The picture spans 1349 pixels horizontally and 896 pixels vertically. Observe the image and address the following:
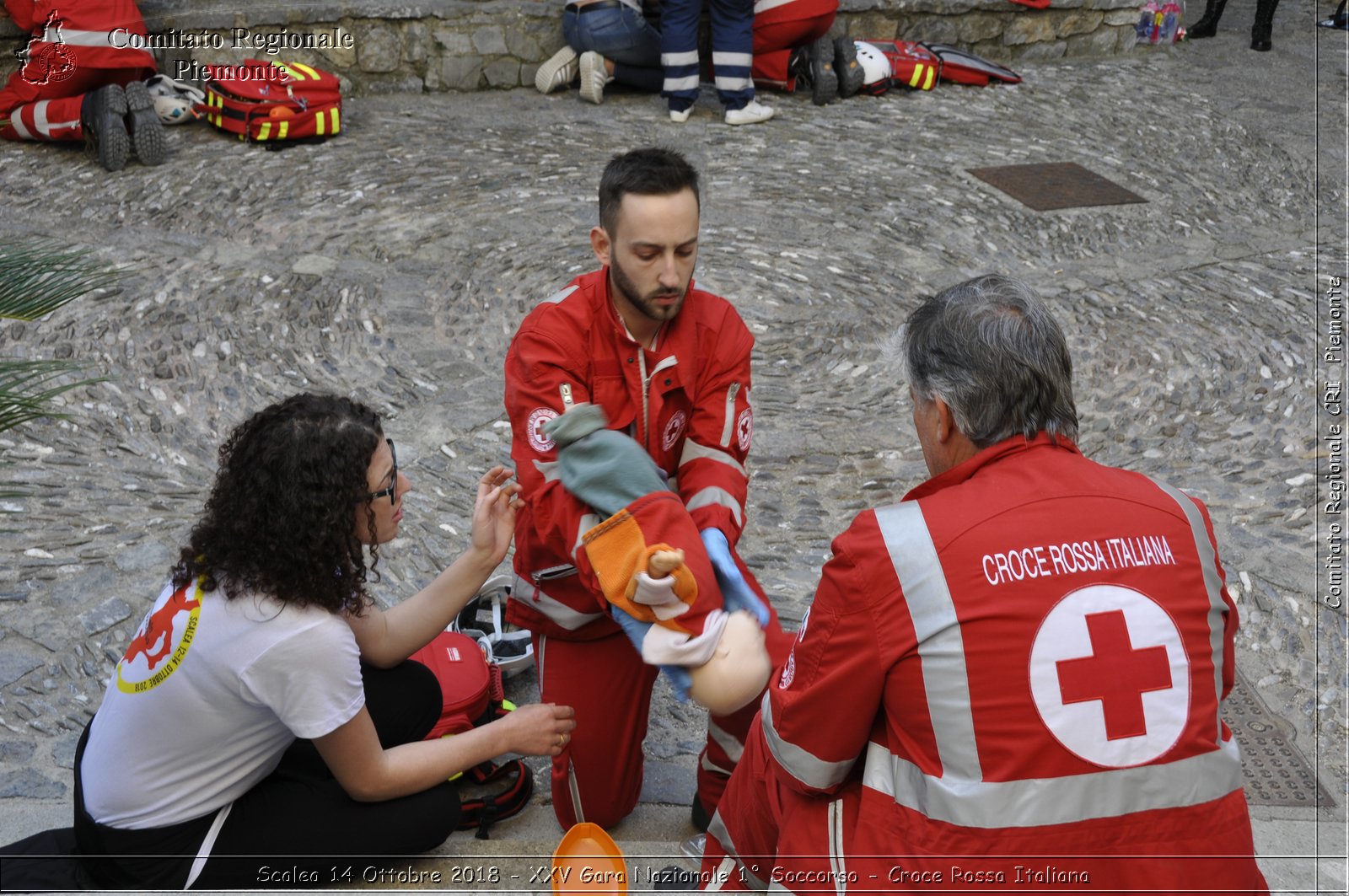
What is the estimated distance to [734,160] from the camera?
7508mm

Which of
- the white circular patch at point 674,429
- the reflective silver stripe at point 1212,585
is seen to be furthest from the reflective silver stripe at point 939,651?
the white circular patch at point 674,429

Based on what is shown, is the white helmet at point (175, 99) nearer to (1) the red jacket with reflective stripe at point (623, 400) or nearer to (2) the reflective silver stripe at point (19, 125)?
(2) the reflective silver stripe at point (19, 125)

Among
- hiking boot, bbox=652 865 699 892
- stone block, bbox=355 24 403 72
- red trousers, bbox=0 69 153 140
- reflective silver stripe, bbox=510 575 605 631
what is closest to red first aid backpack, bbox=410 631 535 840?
reflective silver stripe, bbox=510 575 605 631

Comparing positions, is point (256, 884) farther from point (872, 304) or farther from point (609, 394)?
point (872, 304)

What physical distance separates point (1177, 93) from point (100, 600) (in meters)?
8.07

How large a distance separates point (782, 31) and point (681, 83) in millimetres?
888

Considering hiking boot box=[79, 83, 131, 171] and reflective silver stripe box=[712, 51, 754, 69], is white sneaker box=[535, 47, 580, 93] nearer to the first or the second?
reflective silver stripe box=[712, 51, 754, 69]

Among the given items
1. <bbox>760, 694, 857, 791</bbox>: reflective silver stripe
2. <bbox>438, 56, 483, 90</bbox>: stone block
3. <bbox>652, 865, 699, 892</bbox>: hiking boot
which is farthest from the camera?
<bbox>438, 56, 483, 90</bbox>: stone block

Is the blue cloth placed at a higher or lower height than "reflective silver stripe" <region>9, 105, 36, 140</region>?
higher

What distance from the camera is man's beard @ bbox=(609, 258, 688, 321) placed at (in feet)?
9.48

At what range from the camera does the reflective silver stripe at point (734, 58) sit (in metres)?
8.07

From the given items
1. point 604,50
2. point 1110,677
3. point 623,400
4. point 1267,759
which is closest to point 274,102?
point 604,50

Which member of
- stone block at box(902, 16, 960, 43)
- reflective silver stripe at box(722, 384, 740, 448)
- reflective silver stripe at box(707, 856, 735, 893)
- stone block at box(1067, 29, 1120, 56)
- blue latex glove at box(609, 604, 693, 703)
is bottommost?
reflective silver stripe at box(707, 856, 735, 893)

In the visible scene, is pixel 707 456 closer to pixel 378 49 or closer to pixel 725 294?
pixel 725 294
